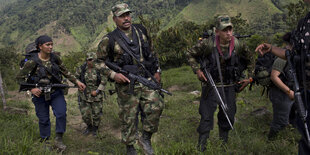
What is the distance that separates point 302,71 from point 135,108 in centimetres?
218

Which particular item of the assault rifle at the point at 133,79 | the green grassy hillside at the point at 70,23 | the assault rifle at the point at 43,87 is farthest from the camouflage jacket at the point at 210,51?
the green grassy hillside at the point at 70,23

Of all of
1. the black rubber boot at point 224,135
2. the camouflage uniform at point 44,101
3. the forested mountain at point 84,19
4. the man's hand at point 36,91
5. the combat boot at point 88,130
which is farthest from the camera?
the forested mountain at point 84,19

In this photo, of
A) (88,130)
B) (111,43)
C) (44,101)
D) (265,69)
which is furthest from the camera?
(88,130)

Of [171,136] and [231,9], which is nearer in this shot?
[171,136]

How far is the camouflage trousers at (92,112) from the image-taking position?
5422 mm

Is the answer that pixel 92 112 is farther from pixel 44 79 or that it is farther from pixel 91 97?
pixel 44 79

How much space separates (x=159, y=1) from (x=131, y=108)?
589 ft

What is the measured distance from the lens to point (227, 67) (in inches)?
136

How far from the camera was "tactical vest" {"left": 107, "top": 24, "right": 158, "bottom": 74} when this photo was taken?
10.9ft

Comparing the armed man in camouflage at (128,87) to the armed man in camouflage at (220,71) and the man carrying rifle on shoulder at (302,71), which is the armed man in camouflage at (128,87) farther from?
the man carrying rifle on shoulder at (302,71)

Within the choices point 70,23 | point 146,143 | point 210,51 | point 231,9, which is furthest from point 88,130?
point 70,23

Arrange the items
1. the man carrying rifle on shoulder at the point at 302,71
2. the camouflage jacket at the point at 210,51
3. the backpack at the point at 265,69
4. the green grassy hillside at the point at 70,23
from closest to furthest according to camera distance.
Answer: the man carrying rifle on shoulder at the point at 302,71 < the camouflage jacket at the point at 210,51 < the backpack at the point at 265,69 < the green grassy hillside at the point at 70,23

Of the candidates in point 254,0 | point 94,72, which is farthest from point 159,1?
point 94,72

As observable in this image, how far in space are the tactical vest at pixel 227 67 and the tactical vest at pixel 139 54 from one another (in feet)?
2.90
